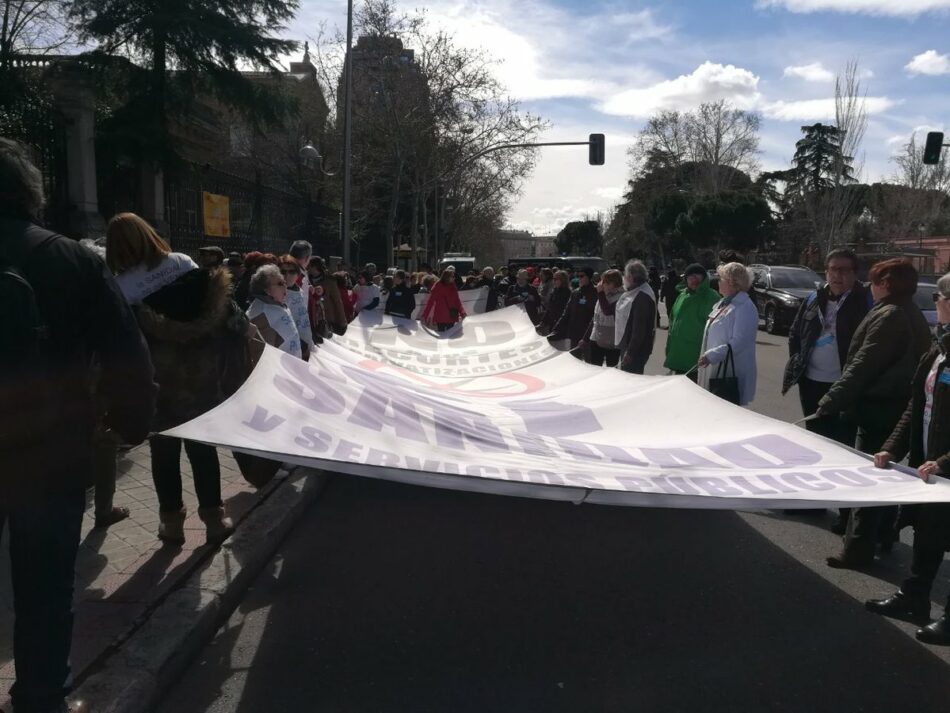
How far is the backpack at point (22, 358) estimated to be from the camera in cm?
242

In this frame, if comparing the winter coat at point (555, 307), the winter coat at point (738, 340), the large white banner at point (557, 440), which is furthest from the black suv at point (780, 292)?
the large white banner at point (557, 440)

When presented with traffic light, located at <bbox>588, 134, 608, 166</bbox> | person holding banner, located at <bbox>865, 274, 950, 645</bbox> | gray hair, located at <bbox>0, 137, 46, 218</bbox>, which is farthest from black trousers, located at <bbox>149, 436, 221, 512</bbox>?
traffic light, located at <bbox>588, 134, 608, 166</bbox>

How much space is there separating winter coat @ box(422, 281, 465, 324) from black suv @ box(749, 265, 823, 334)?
38.1ft

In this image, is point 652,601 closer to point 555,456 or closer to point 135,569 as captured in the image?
point 555,456

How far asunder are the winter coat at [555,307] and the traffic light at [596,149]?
1576cm

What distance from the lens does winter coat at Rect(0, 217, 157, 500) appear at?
2521 millimetres

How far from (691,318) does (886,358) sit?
254 centimetres

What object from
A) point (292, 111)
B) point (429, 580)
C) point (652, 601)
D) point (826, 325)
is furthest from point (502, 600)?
point (292, 111)

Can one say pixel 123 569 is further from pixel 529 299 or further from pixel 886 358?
pixel 529 299

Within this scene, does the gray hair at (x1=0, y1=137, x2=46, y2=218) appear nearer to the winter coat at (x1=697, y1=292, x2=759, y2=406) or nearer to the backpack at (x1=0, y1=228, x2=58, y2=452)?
the backpack at (x1=0, y1=228, x2=58, y2=452)

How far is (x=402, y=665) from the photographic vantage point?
3.50 metres

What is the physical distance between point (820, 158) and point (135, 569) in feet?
282

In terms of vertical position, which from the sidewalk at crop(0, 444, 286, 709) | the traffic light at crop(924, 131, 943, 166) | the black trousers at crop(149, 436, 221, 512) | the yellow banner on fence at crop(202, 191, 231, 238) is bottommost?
the sidewalk at crop(0, 444, 286, 709)

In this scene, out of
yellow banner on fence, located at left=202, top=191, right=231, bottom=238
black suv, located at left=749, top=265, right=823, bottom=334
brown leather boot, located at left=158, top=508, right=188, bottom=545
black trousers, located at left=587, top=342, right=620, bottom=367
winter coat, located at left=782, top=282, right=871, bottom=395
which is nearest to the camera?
brown leather boot, located at left=158, top=508, right=188, bottom=545
